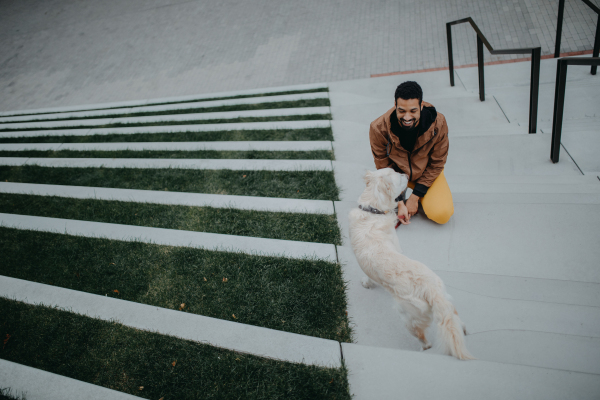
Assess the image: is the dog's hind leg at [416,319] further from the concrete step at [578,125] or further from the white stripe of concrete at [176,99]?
the white stripe of concrete at [176,99]

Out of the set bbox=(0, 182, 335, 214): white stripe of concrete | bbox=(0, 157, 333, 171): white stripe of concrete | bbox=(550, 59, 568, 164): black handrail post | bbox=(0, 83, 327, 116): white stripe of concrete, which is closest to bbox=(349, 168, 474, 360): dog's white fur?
bbox=(0, 182, 335, 214): white stripe of concrete

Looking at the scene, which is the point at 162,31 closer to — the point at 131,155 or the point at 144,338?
the point at 131,155

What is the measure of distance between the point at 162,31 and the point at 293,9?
525cm

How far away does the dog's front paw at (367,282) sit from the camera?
3.15 metres

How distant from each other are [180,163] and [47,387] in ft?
11.3

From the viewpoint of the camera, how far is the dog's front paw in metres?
3.15

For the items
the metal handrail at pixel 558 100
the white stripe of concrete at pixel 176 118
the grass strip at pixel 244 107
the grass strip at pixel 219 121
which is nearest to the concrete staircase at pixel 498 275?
the metal handrail at pixel 558 100

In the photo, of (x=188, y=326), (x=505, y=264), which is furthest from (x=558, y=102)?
(x=188, y=326)

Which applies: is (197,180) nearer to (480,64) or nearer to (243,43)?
(480,64)

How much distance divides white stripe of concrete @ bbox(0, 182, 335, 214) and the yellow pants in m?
1.12

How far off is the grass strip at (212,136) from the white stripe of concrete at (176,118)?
2.29 ft

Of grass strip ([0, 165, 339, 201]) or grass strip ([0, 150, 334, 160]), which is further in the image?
grass strip ([0, 150, 334, 160])

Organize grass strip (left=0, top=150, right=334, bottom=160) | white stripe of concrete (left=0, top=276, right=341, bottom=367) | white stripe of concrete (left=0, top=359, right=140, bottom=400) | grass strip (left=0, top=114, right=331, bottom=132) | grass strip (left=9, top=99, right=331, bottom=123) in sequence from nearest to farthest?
white stripe of concrete (left=0, top=359, right=140, bottom=400), white stripe of concrete (left=0, top=276, right=341, bottom=367), grass strip (left=0, top=150, right=334, bottom=160), grass strip (left=0, top=114, right=331, bottom=132), grass strip (left=9, top=99, right=331, bottom=123)

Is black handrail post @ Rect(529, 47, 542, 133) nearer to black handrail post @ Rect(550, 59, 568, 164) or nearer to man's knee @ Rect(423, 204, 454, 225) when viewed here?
black handrail post @ Rect(550, 59, 568, 164)
